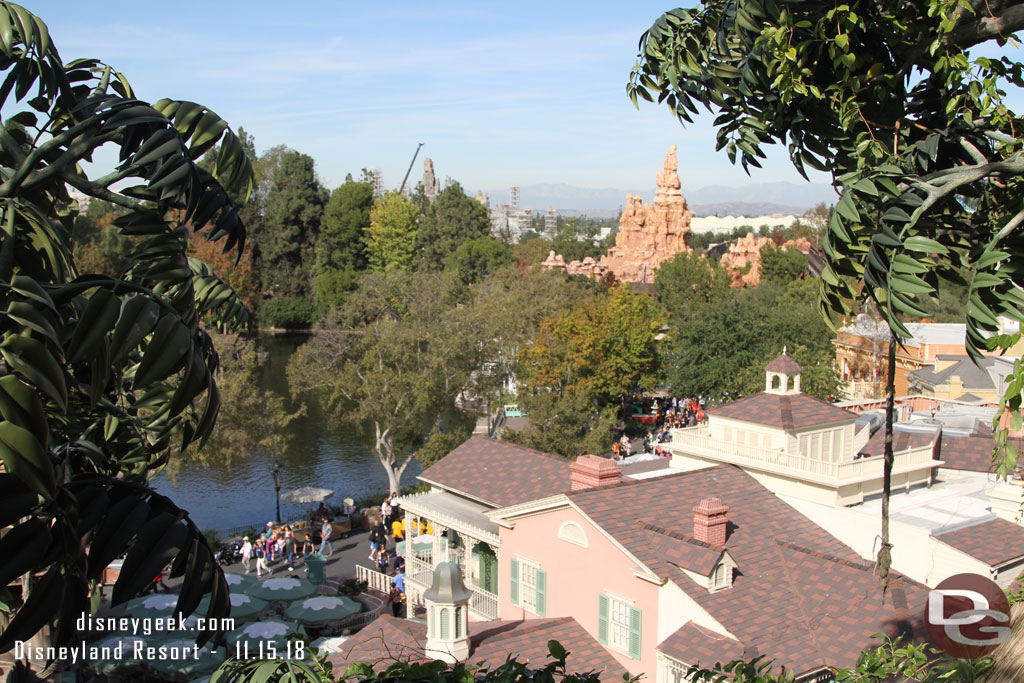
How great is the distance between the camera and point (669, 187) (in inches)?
4158

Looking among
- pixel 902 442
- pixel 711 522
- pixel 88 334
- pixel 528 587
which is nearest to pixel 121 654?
pixel 528 587

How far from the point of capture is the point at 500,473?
20594 mm

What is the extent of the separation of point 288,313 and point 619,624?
65899 millimetres

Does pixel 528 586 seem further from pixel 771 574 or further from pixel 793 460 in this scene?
pixel 793 460

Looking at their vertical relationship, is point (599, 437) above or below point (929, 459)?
below

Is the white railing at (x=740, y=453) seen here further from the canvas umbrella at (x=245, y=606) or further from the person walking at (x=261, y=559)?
the person walking at (x=261, y=559)

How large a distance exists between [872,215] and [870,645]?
9.82m

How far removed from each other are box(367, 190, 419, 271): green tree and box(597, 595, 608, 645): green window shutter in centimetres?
6594

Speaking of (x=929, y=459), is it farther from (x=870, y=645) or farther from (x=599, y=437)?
(x=599, y=437)

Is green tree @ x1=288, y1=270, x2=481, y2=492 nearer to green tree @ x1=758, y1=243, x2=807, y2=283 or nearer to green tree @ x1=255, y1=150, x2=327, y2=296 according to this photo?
green tree @ x1=255, y1=150, x2=327, y2=296

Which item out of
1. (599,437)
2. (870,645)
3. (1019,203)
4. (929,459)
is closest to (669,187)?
(599,437)

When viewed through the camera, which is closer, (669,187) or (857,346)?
(857,346)

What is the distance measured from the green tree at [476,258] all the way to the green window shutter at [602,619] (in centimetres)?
5980

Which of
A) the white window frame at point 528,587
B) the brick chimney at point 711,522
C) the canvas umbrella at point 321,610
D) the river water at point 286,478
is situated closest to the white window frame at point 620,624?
the brick chimney at point 711,522
